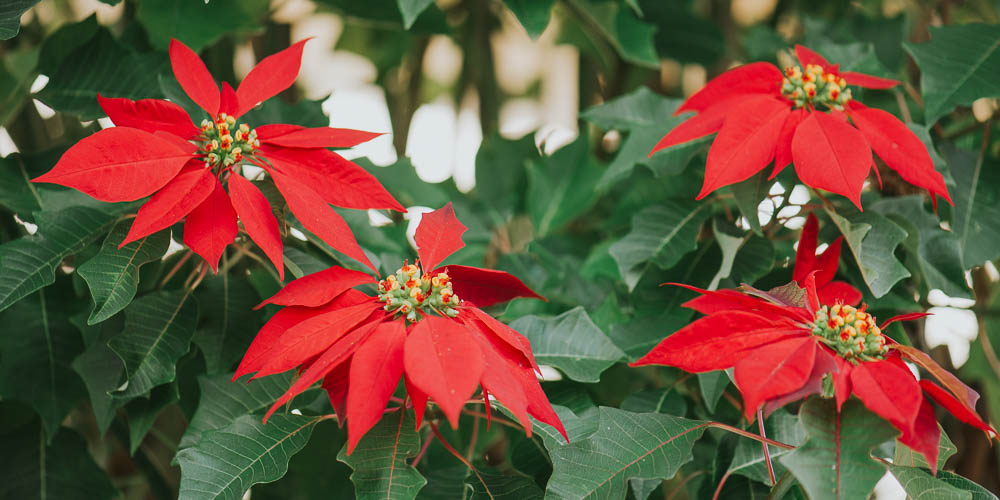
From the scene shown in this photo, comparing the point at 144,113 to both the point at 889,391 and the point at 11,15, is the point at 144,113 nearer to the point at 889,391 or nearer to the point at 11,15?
the point at 11,15

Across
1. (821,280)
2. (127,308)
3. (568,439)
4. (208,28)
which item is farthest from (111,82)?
(821,280)

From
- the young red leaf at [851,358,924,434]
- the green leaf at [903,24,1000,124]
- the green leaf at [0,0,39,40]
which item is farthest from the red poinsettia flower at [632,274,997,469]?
the green leaf at [0,0,39,40]

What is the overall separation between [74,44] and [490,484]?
540 mm

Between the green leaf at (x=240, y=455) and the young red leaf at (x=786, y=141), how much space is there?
0.37 m

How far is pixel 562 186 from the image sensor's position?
1.01 metres

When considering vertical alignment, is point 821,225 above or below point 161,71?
below

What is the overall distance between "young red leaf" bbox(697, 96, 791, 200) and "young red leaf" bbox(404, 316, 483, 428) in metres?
0.20

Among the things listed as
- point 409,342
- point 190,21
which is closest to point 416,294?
point 409,342

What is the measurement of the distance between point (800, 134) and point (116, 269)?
1.53ft

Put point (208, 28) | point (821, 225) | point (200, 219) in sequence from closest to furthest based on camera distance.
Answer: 1. point (200, 219)
2. point (821, 225)
3. point (208, 28)

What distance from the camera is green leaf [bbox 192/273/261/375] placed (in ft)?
2.13

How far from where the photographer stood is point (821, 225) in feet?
2.38

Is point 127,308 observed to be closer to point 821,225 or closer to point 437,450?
point 437,450

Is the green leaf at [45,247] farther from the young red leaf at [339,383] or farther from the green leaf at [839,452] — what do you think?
the green leaf at [839,452]
